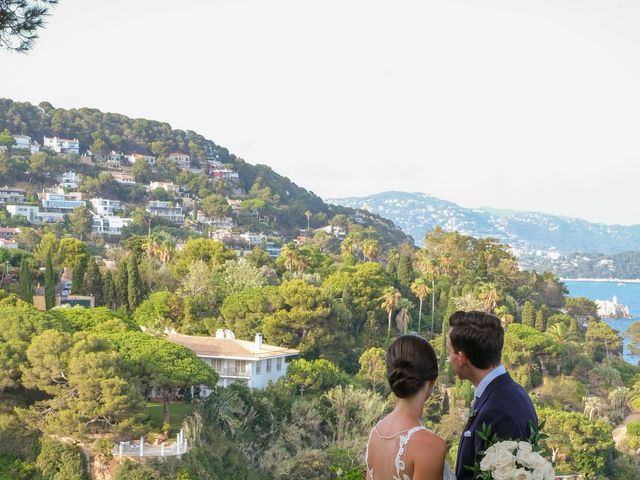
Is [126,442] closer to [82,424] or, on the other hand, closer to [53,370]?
[82,424]

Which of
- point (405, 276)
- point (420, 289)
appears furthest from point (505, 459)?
point (405, 276)

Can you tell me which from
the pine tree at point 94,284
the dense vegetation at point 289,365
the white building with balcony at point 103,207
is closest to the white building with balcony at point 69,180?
the white building with balcony at point 103,207

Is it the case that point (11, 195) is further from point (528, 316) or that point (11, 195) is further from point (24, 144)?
point (528, 316)

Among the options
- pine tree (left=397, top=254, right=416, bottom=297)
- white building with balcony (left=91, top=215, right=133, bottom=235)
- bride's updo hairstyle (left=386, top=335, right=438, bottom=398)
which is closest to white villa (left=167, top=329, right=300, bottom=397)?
pine tree (left=397, top=254, right=416, bottom=297)

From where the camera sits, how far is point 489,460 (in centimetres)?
350

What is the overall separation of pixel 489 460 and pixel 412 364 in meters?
0.44

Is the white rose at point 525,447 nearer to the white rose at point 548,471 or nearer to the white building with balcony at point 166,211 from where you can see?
the white rose at point 548,471

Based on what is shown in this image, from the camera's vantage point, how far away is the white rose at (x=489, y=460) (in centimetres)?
349

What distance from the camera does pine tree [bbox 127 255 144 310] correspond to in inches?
1553

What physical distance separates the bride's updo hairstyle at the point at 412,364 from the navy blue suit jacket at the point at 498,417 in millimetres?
242

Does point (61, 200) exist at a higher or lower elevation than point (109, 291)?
higher

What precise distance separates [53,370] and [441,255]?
33205 mm

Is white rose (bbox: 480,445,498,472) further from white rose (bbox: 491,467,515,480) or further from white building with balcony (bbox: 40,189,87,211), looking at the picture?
white building with balcony (bbox: 40,189,87,211)

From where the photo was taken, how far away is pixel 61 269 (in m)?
46.7
